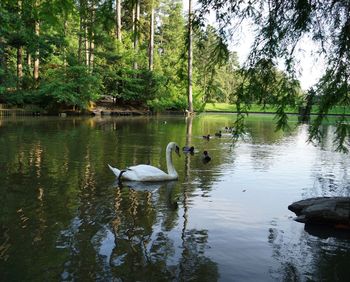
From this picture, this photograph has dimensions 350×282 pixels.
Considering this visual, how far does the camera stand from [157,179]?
466 inches

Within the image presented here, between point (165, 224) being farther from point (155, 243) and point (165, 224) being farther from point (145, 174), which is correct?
point (145, 174)

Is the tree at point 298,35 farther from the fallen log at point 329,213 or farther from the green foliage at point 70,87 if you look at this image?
the green foliage at point 70,87

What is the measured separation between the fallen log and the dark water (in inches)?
11.5

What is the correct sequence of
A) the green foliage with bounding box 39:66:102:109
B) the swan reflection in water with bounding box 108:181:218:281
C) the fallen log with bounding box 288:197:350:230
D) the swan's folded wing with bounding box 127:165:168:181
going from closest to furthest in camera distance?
the swan reflection in water with bounding box 108:181:218:281, the fallen log with bounding box 288:197:350:230, the swan's folded wing with bounding box 127:165:168:181, the green foliage with bounding box 39:66:102:109

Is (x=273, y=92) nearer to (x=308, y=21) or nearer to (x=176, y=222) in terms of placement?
(x=308, y=21)

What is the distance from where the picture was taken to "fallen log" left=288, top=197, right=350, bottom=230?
26.6 feet

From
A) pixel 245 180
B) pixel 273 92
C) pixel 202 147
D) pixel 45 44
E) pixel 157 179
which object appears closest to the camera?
pixel 273 92

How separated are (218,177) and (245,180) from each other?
814mm

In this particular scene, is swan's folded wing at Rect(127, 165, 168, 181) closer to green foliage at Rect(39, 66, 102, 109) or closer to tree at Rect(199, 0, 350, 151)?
tree at Rect(199, 0, 350, 151)

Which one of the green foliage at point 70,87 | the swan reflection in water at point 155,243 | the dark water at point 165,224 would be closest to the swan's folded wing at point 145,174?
the dark water at point 165,224

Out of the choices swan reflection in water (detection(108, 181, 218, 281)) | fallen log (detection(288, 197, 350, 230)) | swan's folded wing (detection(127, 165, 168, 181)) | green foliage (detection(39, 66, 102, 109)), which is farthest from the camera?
green foliage (detection(39, 66, 102, 109))

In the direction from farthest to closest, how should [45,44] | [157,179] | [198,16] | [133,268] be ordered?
[45,44]
[157,179]
[198,16]
[133,268]

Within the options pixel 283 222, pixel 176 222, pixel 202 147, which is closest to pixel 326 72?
pixel 283 222

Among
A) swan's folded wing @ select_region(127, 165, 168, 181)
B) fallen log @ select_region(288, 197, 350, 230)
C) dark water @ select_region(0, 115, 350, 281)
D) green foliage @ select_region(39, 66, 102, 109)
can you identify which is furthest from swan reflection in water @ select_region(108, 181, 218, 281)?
green foliage @ select_region(39, 66, 102, 109)
